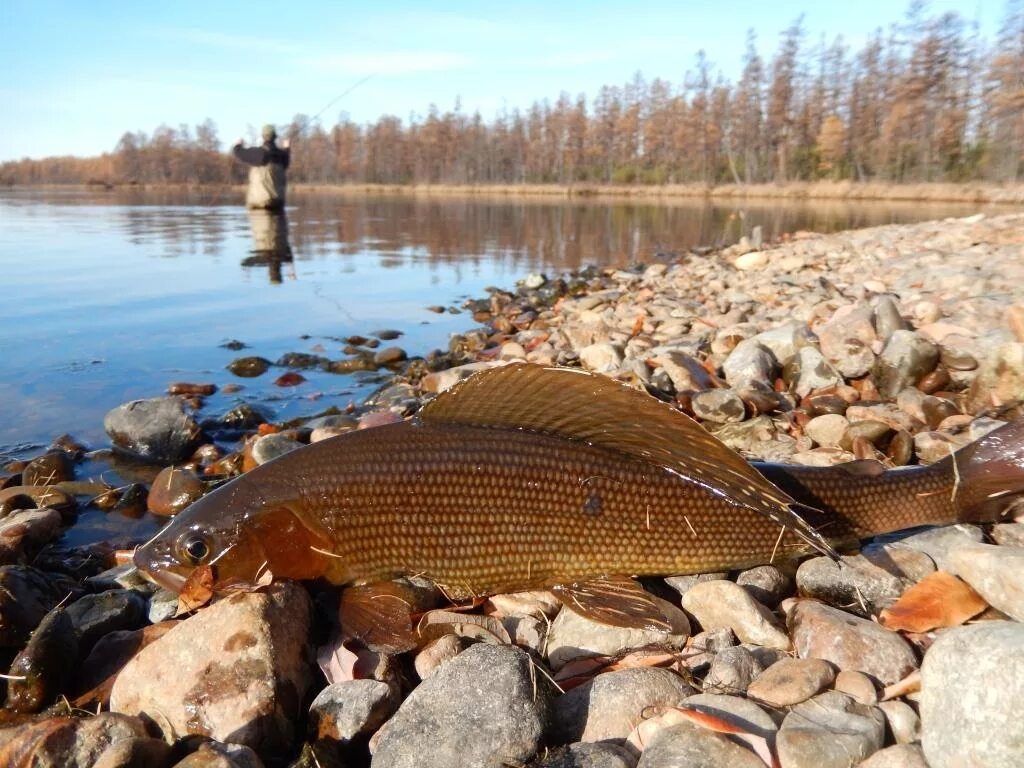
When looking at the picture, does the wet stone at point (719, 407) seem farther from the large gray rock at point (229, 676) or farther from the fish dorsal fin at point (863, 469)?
the large gray rock at point (229, 676)

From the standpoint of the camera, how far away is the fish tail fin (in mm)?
3100

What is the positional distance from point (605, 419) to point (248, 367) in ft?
23.5

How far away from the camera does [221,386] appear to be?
Result: 8406mm

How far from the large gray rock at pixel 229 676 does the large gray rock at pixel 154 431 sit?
12.8 ft

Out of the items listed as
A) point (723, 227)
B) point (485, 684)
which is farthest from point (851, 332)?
point (723, 227)

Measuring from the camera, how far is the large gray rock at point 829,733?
198 cm

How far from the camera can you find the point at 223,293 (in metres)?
14.6

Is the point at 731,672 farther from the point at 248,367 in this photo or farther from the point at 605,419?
the point at 248,367

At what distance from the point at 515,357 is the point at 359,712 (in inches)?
254

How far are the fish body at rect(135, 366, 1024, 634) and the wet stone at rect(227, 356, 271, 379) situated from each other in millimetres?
6321

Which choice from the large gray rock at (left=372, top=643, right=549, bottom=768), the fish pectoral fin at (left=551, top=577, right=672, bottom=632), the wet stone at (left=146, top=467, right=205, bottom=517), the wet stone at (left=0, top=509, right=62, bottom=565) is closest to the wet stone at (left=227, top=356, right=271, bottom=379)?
the wet stone at (left=146, top=467, right=205, bottom=517)

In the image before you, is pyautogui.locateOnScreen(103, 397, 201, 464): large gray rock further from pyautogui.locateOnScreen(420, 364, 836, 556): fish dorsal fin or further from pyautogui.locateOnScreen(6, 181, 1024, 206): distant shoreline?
pyautogui.locateOnScreen(6, 181, 1024, 206): distant shoreline

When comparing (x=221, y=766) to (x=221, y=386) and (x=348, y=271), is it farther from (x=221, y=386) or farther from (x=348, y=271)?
(x=348, y=271)

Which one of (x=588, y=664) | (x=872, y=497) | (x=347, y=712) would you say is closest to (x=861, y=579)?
(x=872, y=497)
